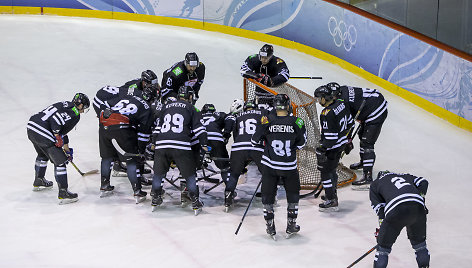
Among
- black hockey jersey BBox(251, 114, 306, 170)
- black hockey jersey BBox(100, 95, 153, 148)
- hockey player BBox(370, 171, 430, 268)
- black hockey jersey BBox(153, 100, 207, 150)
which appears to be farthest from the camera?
black hockey jersey BBox(100, 95, 153, 148)

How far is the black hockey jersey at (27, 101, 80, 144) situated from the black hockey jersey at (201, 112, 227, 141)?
1.53 metres

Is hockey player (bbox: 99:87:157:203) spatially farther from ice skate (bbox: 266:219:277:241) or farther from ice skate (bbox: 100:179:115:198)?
ice skate (bbox: 266:219:277:241)

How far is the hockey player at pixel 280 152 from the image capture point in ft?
22.4

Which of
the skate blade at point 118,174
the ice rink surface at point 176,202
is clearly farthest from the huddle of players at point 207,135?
the skate blade at point 118,174

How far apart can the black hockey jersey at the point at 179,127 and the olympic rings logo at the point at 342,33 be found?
5850mm

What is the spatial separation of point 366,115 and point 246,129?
5.92ft

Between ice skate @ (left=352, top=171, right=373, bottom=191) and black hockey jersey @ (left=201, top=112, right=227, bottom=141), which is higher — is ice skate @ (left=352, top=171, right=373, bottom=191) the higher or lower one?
the lower one

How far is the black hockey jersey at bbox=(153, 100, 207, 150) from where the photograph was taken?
24.5 feet

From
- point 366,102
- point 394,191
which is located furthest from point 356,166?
point 394,191

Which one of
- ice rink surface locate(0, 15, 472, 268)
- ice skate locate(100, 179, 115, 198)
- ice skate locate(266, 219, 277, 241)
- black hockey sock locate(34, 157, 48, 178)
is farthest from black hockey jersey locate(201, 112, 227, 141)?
black hockey sock locate(34, 157, 48, 178)

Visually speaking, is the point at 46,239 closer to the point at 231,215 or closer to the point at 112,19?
the point at 231,215

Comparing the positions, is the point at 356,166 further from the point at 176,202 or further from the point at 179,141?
the point at 179,141

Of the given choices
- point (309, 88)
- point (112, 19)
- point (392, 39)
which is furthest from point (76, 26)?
point (392, 39)

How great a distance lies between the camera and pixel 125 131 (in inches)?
312
